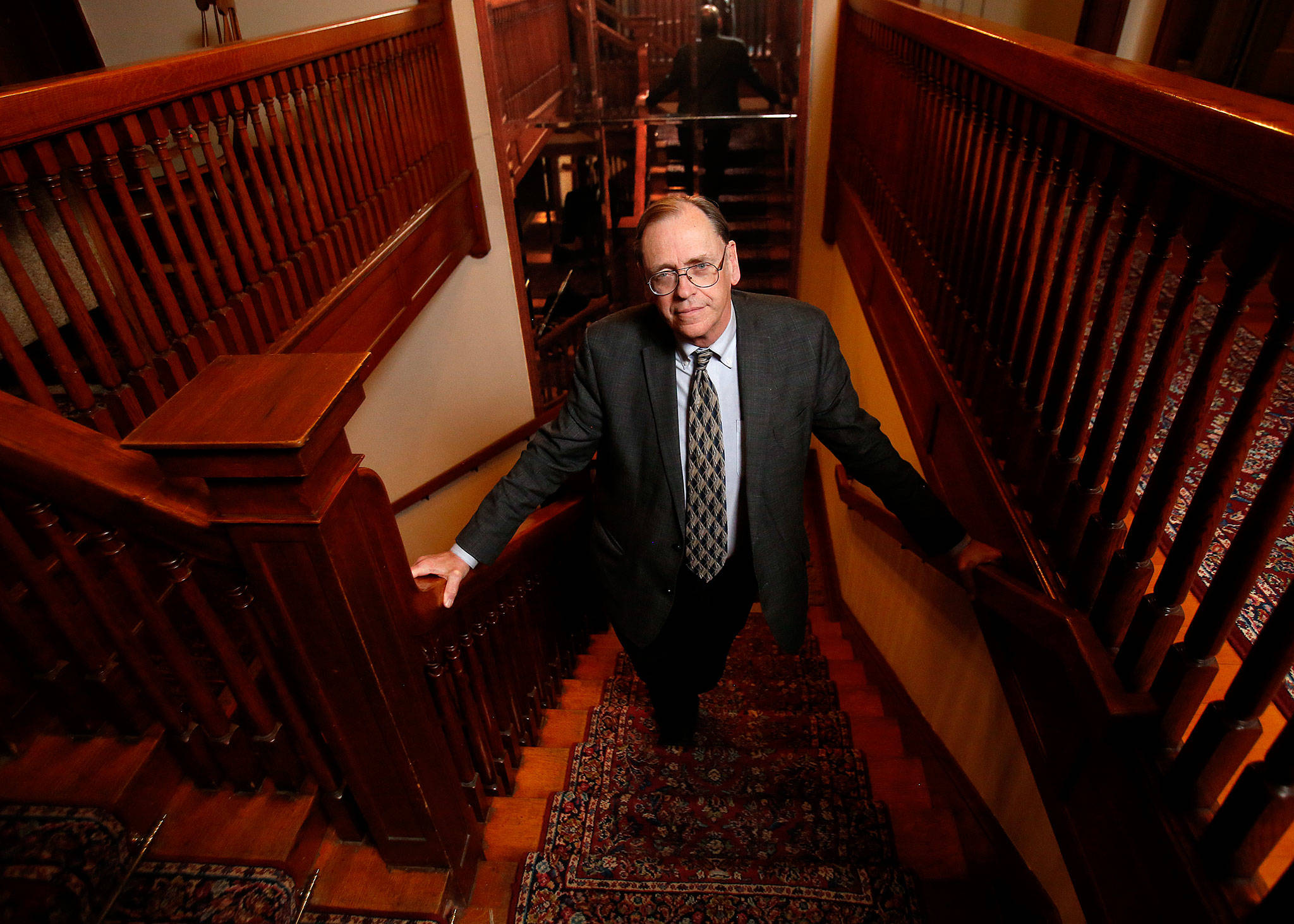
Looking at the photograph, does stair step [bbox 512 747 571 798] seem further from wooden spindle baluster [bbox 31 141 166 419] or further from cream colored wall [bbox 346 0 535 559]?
cream colored wall [bbox 346 0 535 559]

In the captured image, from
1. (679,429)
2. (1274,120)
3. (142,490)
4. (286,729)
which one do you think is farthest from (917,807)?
(142,490)

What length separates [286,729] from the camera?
147cm

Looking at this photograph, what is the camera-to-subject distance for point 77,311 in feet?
5.90

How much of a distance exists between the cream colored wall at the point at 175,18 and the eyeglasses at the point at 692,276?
3876 millimetres

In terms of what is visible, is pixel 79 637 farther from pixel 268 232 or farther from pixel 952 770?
pixel 952 770

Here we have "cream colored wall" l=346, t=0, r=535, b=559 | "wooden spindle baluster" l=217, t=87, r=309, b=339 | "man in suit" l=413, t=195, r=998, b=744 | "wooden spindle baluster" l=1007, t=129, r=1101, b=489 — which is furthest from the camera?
"cream colored wall" l=346, t=0, r=535, b=559

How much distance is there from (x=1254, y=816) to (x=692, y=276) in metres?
1.30

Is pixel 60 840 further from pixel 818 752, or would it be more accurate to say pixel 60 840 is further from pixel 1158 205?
pixel 1158 205

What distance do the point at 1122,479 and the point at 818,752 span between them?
1431mm

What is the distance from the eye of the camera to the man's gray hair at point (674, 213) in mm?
1665

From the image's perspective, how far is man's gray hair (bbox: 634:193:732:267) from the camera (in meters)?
1.67

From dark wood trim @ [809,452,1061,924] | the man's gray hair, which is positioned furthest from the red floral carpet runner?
the man's gray hair

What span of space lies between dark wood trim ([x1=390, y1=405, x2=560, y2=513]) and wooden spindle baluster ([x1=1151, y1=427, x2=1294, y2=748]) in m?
4.41

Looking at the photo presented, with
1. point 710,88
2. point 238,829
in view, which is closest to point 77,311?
point 238,829
